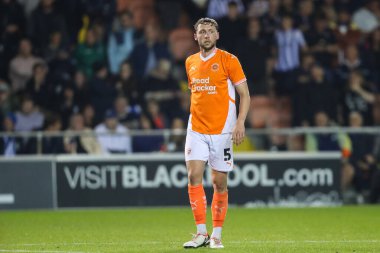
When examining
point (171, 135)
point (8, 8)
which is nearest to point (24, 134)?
point (171, 135)

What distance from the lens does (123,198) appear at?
16828mm

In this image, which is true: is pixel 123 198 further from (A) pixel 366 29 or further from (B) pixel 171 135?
(A) pixel 366 29

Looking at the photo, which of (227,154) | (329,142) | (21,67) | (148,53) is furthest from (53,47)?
(227,154)

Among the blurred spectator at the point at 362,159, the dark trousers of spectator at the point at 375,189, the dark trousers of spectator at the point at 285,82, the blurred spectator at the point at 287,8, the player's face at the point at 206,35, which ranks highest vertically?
the blurred spectator at the point at 287,8

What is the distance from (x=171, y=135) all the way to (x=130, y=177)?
0.98 m

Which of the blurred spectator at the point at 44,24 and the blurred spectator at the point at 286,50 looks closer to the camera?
the blurred spectator at the point at 286,50

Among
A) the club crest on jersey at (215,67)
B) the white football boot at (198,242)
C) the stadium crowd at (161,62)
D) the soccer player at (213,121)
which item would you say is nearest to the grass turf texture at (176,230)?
the white football boot at (198,242)

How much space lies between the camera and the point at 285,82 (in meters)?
19.0

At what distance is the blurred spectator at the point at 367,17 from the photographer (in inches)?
814

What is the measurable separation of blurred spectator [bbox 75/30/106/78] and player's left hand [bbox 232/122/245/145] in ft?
33.1

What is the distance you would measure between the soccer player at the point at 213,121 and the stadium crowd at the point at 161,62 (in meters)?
7.22

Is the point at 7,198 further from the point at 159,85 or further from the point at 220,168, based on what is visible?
the point at 220,168

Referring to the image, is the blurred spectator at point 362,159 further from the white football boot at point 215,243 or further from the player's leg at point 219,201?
the white football boot at point 215,243

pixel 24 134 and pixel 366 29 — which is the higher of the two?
pixel 366 29
